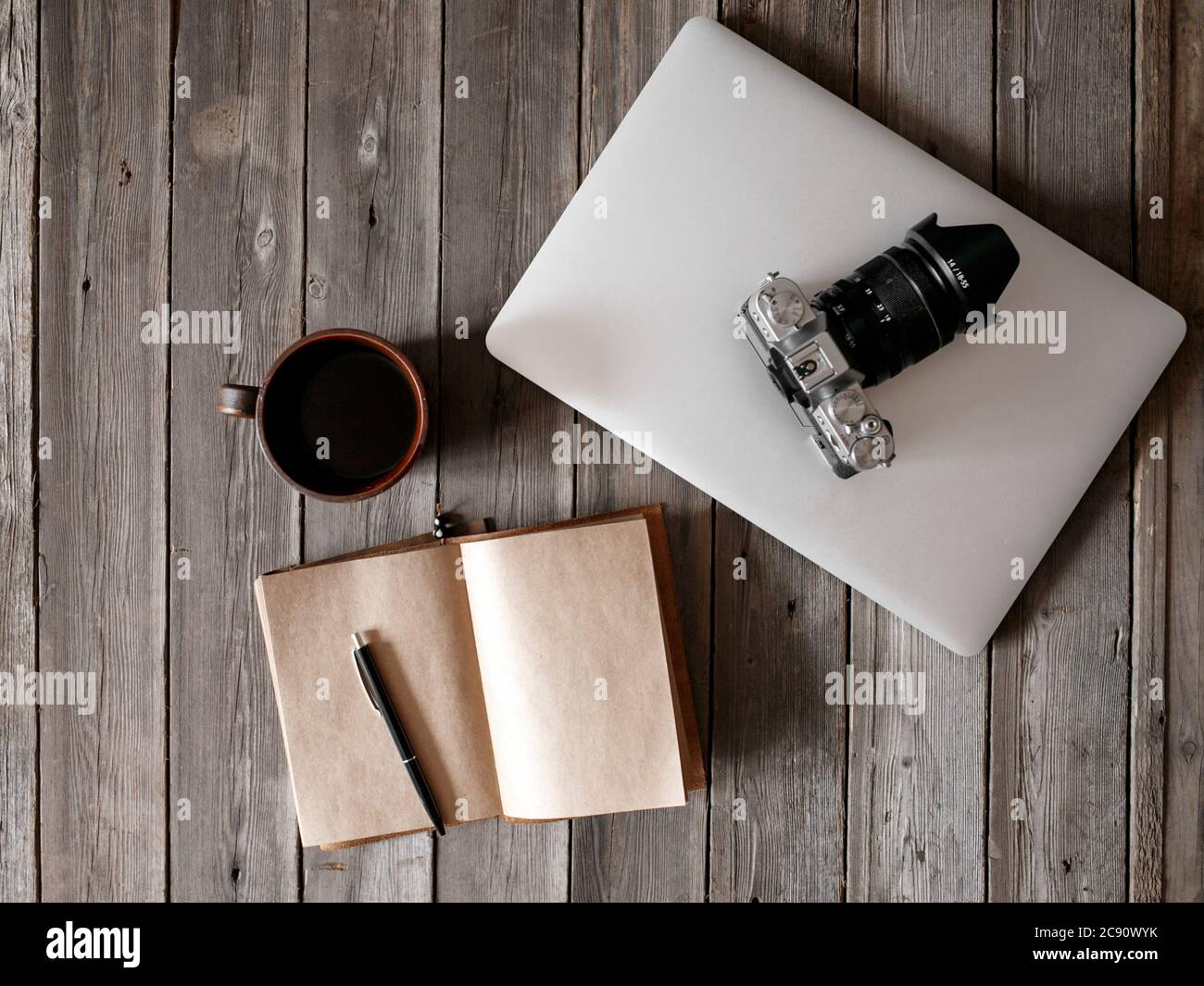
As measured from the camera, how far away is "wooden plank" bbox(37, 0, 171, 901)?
799 mm

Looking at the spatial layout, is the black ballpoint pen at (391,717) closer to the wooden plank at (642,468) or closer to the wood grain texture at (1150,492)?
the wooden plank at (642,468)

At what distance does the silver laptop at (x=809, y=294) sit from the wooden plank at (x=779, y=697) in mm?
63

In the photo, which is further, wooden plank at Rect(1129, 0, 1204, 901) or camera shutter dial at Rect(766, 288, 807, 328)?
wooden plank at Rect(1129, 0, 1204, 901)

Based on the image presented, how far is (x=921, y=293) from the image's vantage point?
647 millimetres

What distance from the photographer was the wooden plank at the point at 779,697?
2.57ft

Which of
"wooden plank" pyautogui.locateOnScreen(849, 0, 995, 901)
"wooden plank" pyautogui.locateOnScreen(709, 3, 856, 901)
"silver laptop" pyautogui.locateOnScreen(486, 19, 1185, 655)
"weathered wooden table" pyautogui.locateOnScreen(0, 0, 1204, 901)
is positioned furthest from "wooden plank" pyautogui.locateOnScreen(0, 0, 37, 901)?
"wooden plank" pyautogui.locateOnScreen(849, 0, 995, 901)

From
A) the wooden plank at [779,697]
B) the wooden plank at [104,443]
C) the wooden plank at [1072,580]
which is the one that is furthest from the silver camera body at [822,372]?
the wooden plank at [104,443]

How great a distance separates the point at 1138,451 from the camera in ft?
2.57

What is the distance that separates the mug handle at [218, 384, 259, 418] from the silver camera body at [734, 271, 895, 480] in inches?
16.5

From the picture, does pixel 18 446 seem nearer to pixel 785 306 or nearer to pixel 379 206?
pixel 379 206

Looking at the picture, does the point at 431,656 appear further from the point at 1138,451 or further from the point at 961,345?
the point at 1138,451

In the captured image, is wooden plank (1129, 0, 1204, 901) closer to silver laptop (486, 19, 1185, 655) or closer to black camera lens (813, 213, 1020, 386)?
silver laptop (486, 19, 1185, 655)

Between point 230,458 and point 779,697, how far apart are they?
579 millimetres

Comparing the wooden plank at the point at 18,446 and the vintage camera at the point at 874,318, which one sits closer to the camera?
the vintage camera at the point at 874,318
